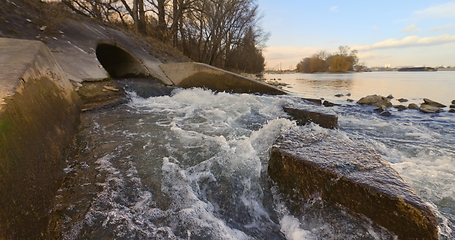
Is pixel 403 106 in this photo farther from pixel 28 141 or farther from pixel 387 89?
pixel 28 141

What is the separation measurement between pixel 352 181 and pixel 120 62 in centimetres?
1135

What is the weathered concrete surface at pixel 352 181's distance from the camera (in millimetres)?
1618

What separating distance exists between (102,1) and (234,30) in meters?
15.1

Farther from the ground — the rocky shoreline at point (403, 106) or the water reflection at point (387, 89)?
the water reflection at point (387, 89)

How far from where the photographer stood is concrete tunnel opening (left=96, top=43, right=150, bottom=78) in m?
9.88

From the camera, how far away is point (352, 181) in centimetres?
189

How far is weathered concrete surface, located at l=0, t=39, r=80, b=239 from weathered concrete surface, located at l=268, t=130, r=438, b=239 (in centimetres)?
227

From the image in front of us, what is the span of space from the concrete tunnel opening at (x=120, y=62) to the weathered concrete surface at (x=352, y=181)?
8626 mm

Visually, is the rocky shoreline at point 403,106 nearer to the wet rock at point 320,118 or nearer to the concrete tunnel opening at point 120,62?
the wet rock at point 320,118

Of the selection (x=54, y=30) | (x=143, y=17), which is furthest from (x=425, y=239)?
(x=143, y=17)

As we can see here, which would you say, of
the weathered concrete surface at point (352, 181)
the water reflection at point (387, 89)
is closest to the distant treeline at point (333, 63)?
the water reflection at point (387, 89)

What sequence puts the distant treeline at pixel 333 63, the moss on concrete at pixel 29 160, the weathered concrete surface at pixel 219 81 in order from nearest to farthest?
the moss on concrete at pixel 29 160 → the weathered concrete surface at pixel 219 81 → the distant treeline at pixel 333 63

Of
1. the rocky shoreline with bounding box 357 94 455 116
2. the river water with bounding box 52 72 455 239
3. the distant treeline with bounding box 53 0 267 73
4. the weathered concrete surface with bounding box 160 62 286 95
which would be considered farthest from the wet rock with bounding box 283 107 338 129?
the distant treeline with bounding box 53 0 267 73

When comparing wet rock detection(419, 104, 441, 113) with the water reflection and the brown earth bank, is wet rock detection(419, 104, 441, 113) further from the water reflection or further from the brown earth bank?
the brown earth bank
